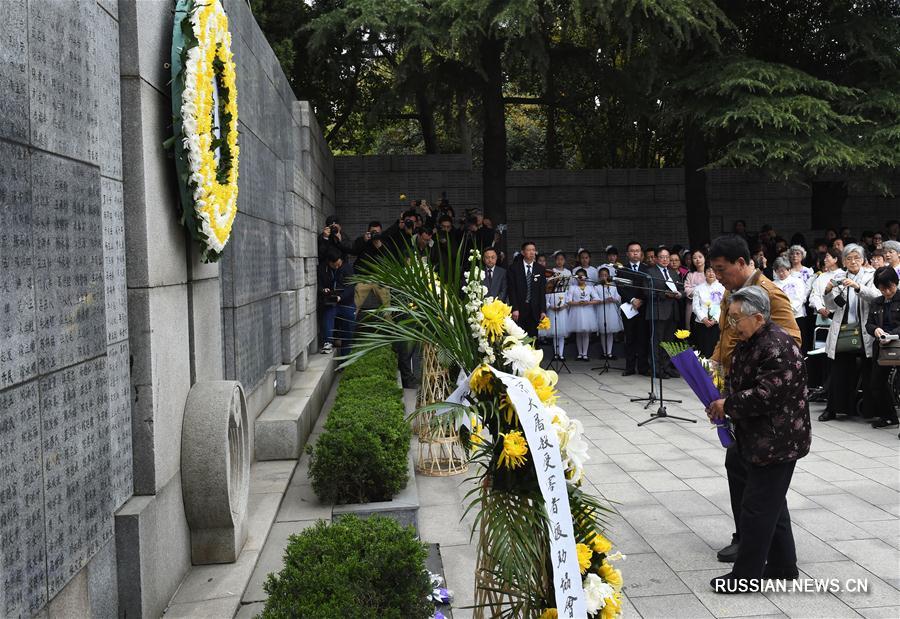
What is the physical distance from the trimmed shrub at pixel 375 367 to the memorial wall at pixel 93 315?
298 centimetres

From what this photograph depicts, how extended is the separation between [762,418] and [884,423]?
5.67m

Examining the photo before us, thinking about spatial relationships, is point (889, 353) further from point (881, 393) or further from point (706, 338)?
point (706, 338)

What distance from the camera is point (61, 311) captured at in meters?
3.10

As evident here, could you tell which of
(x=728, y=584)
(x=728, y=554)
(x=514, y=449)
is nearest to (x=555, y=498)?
(x=514, y=449)

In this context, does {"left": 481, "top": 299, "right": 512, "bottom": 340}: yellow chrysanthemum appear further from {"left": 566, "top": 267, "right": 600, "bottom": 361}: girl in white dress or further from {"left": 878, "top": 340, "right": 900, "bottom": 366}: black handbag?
{"left": 566, "top": 267, "right": 600, "bottom": 361}: girl in white dress

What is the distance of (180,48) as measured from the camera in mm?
4488

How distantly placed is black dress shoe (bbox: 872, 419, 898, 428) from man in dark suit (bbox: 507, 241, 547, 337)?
4748mm

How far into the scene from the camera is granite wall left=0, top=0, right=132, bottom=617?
8.79 ft

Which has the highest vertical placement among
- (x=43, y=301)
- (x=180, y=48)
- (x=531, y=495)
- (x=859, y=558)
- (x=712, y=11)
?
(x=712, y=11)

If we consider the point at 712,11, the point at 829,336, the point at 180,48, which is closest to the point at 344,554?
the point at 180,48

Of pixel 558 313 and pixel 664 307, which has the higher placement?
pixel 664 307

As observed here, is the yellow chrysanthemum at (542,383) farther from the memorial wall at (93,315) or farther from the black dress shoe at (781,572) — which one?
the black dress shoe at (781,572)

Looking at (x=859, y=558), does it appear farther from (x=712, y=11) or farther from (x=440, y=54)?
(x=440, y=54)

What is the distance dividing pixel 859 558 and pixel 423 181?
13.7m
